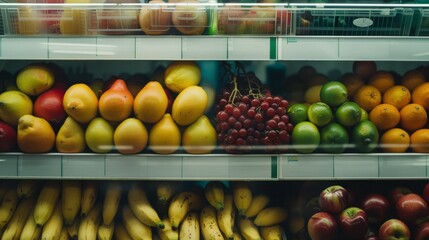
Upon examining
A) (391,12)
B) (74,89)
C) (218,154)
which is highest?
(391,12)

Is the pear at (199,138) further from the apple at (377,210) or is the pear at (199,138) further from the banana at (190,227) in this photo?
the apple at (377,210)

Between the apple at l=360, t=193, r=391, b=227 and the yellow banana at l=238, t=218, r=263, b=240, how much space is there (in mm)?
364

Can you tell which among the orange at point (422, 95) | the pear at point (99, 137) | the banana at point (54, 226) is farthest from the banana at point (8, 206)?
the orange at point (422, 95)

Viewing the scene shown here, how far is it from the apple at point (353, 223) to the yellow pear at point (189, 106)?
557 mm

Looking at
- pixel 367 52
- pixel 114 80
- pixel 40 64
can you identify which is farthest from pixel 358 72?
pixel 40 64

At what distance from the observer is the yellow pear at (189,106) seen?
1.43 m

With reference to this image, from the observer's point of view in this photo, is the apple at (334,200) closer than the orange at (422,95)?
Yes

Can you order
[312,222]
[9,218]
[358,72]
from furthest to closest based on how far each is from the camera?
1. [358,72]
2. [9,218]
3. [312,222]

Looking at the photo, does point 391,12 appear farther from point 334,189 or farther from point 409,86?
point 334,189

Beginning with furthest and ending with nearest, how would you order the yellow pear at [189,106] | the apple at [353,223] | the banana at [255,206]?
the banana at [255,206] → the yellow pear at [189,106] → the apple at [353,223]

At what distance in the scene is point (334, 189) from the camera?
4.54 ft

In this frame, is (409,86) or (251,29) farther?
(409,86)

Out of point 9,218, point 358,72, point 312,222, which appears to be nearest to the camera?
A: point 312,222

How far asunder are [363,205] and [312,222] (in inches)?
8.2
